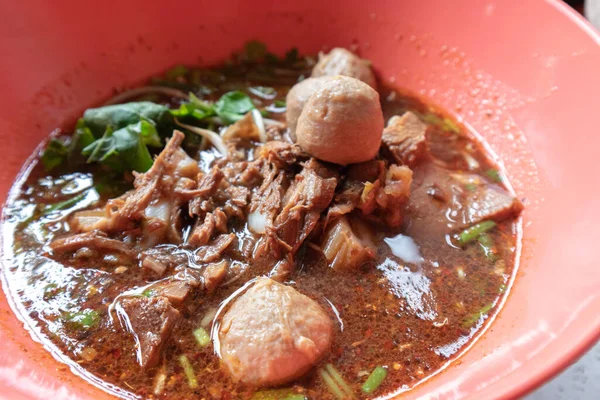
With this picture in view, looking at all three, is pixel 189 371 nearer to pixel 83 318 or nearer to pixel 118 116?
pixel 83 318

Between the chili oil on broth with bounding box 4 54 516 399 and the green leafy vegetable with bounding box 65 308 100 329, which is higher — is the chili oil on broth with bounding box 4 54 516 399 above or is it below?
above

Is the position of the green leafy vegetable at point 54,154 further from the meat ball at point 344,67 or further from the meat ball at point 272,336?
the meat ball at point 344,67

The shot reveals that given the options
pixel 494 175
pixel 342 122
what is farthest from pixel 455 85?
pixel 342 122

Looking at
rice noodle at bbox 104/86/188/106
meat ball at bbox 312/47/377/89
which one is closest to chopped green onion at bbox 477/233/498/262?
meat ball at bbox 312/47/377/89

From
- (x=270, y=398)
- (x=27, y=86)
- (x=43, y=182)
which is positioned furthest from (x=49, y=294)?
(x=27, y=86)

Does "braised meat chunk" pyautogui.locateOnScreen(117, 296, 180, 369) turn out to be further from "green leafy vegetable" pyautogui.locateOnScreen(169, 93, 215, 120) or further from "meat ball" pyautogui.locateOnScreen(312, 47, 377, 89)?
A: "meat ball" pyautogui.locateOnScreen(312, 47, 377, 89)

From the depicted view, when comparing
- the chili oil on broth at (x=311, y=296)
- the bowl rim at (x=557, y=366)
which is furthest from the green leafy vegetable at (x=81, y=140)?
the bowl rim at (x=557, y=366)
